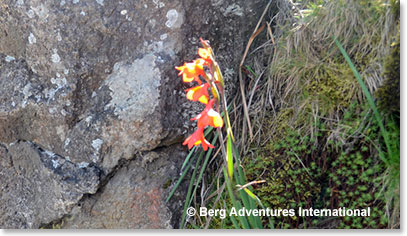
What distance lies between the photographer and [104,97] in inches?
78.7

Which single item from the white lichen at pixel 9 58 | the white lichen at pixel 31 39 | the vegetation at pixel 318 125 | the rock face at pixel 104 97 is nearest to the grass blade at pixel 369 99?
the vegetation at pixel 318 125

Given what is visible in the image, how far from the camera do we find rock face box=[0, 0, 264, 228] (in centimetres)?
196

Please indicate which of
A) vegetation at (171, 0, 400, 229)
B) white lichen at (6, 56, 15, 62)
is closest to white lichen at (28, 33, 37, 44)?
white lichen at (6, 56, 15, 62)

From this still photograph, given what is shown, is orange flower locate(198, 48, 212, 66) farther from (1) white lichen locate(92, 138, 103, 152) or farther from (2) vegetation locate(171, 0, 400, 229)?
(1) white lichen locate(92, 138, 103, 152)

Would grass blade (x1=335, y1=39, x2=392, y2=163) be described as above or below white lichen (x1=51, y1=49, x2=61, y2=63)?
below

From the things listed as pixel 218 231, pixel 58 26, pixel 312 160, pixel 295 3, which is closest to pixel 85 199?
pixel 218 231

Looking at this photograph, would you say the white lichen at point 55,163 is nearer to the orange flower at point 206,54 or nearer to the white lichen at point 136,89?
the white lichen at point 136,89

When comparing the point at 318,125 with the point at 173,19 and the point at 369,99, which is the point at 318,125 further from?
the point at 173,19

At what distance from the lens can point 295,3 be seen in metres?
2.10

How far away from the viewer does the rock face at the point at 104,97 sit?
77.1 inches

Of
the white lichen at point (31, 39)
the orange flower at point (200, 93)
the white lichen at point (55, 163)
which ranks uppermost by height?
the white lichen at point (31, 39)

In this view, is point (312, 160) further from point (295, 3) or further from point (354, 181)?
point (295, 3)

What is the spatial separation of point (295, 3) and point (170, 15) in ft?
1.71

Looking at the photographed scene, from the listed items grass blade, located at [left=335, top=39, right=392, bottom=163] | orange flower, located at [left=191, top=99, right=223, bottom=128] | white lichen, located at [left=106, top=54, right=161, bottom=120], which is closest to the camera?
orange flower, located at [left=191, top=99, right=223, bottom=128]
